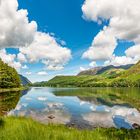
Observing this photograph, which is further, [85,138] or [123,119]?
[123,119]

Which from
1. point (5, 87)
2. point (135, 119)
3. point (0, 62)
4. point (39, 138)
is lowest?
point (135, 119)

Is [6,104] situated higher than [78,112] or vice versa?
[6,104]

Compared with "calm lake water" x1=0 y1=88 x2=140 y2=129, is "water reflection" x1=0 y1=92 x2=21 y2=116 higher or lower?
higher

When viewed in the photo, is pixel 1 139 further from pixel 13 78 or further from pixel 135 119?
pixel 13 78

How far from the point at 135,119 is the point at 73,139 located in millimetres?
43078

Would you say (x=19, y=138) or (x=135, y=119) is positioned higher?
(x=19, y=138)

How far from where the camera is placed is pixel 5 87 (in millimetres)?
146750

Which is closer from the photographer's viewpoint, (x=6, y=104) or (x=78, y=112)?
(x=78, y=112)

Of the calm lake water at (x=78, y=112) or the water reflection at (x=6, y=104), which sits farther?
the water reflection at (x=6, y=104)

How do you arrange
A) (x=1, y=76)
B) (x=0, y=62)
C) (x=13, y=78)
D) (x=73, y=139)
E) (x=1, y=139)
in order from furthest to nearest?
(x=13, y=78)
(x=0, y=62)
(x=1, y=76)
(x=73, y=139)
(x=1, y=139)

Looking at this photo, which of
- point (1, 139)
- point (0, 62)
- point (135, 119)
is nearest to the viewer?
point (1, 139)

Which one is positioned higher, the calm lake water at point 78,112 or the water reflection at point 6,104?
the water reflection at point 6,104

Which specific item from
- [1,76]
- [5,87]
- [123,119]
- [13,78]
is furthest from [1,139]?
[13,78]

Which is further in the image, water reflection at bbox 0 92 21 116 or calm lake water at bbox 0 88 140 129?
water reflection at bbox 0 92 21 116
